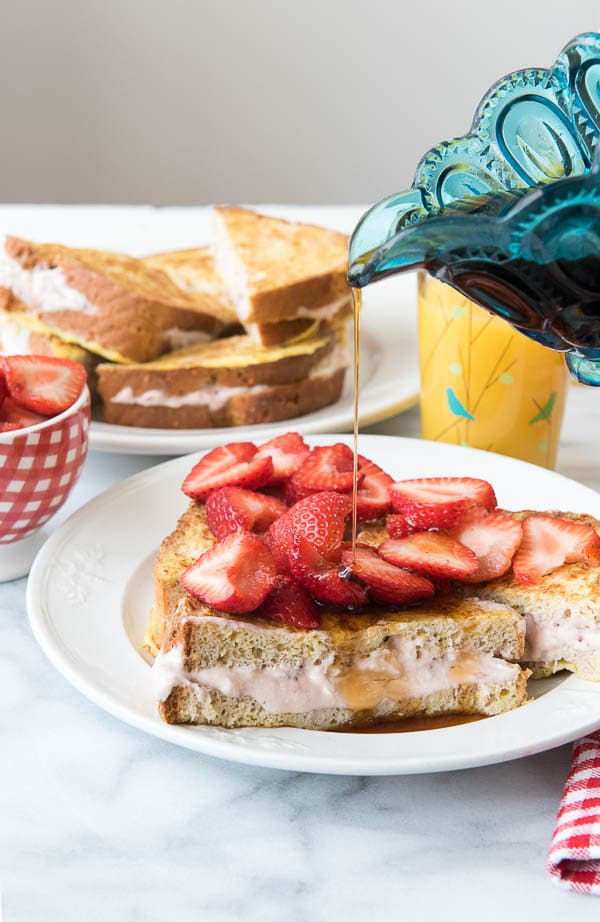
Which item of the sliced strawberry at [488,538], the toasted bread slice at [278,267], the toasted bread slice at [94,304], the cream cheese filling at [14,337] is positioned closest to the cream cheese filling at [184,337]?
the toasted bread slice at [94,304]

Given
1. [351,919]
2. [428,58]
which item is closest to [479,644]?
[351,919]

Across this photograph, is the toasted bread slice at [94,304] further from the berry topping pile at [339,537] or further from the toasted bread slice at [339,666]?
the toasted bread slice at [339,666]

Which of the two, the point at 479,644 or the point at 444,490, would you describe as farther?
the point at 444,490

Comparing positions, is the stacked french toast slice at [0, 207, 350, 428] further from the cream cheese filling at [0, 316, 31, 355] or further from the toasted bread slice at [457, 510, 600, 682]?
the toasted bread slice at [457, 510, 600, 682]

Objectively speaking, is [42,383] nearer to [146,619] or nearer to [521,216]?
[146,619]

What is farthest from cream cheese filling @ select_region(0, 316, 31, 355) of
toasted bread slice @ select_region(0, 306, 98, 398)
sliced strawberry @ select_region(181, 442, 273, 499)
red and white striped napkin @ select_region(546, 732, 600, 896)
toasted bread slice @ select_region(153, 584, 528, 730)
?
red and white striped napkin @ select_region(546, 732, 600, 896)

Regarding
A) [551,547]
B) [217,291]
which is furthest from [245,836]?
[217,291]

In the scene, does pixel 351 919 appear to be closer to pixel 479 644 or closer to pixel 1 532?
pixel 479 644
